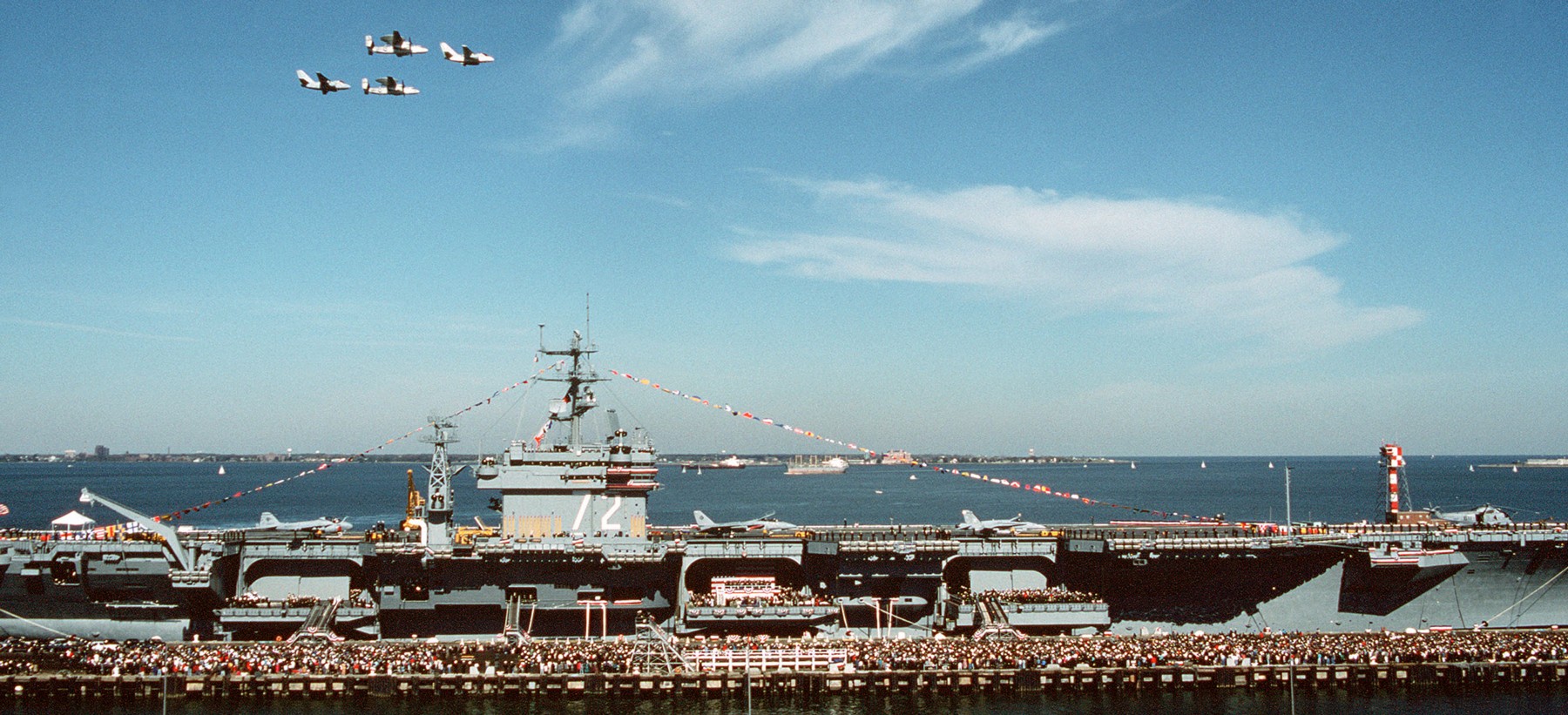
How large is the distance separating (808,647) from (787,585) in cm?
358

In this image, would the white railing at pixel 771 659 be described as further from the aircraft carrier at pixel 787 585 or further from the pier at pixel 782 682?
the aircraft carrier at pixel 787 585

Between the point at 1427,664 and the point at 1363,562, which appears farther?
the point at 1363,562

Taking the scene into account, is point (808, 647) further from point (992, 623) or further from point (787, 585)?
point (992, 623)

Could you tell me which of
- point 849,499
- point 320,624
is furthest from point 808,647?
point 849,499

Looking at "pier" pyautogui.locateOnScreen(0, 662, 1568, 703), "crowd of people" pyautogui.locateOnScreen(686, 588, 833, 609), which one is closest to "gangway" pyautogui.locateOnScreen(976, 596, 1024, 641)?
"pier" pyautogui.locateOnScreen(0, 662, 1568, 703)

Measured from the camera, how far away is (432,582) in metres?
29.2

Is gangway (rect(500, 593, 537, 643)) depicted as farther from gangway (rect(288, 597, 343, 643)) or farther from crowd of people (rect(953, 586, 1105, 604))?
crowd of people (rect(953, 586, 1105, 604))

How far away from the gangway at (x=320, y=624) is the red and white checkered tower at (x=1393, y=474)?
31.2 metres

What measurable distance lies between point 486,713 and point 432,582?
5607 mm

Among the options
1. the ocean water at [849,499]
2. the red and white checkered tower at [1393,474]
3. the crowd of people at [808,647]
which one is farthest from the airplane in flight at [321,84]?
the ocean water at [849,499]

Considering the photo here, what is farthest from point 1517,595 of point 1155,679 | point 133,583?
point 133,583

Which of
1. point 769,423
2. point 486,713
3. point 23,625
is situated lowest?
point 486,713

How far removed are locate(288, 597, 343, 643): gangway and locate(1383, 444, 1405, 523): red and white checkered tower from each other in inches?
1229

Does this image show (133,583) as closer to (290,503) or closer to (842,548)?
(842,548)
